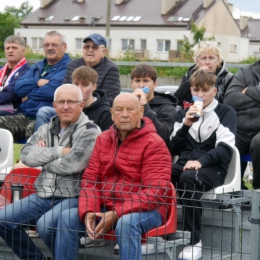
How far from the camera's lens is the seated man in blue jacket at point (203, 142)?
17.6 ft

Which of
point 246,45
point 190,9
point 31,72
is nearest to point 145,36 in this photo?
point 190,9

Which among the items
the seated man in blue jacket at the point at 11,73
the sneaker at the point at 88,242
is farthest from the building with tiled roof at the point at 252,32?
the sneaker at the point at 88,242

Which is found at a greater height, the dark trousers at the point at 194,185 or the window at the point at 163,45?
the window at the point at 163,45

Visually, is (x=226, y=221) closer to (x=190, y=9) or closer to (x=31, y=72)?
(x=31, y=72)

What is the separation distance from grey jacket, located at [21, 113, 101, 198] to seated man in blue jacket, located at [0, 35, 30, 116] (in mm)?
2198

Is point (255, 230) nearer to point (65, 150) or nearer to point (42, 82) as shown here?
point (65, 150)

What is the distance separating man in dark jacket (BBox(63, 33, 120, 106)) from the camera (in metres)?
6.77

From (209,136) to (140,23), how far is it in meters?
59.0

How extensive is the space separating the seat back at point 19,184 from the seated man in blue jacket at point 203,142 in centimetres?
117

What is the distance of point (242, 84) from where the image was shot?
257 inches

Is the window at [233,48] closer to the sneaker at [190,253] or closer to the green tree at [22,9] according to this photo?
the green tree at [22,9]

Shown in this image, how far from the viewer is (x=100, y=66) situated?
22.5 feet

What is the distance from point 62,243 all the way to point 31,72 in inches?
128

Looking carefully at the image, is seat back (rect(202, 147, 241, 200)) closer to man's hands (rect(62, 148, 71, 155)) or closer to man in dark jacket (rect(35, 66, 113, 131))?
man in dark jacket (rect(35, 66, 113, 131))
